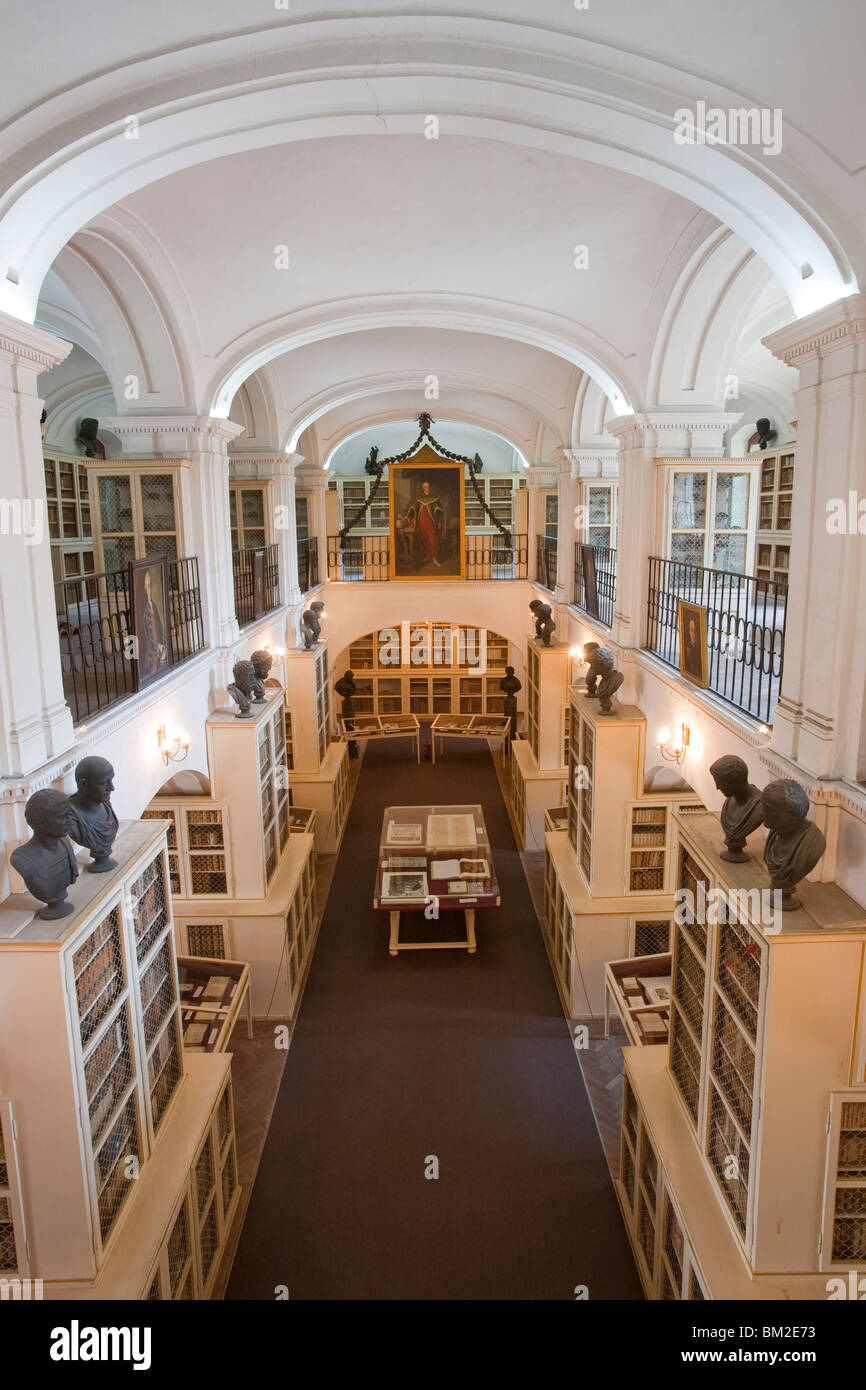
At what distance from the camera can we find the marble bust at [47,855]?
3.88m

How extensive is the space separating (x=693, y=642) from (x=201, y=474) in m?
4.51

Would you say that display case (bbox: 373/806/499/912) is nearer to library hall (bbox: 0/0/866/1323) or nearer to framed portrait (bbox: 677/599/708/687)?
library hall (bbox: 0/0/866/1323)

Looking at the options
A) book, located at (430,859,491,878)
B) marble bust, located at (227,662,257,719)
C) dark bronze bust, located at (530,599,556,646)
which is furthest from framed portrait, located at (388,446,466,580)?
marble bust, located at (227,662,257,719)

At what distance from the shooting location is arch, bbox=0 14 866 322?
3.80m

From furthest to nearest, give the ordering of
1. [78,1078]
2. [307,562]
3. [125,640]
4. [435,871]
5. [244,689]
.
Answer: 1. [307,562]
2. [435,871]
3. [244,689]
4. [125,640]
5. [78,1078]

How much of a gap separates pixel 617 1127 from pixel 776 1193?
304 centimetres

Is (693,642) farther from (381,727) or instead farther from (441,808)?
(381,727)

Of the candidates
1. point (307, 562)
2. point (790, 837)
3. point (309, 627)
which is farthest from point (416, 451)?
point (790, 837)

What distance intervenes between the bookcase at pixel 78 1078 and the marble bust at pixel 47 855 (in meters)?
0.10

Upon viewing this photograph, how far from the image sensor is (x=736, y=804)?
446 centimetres

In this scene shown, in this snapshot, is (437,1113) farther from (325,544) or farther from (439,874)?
(325,544)

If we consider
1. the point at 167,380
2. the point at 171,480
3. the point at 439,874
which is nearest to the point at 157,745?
the point at 171,480

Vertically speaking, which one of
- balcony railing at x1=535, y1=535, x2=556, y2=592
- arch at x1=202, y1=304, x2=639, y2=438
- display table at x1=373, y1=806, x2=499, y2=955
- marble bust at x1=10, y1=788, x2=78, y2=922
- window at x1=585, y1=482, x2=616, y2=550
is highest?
arch at x1=202, y1=304, x2=639, y2=438

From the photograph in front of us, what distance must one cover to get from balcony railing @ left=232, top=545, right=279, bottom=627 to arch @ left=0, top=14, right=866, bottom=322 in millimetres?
Result: 6377
